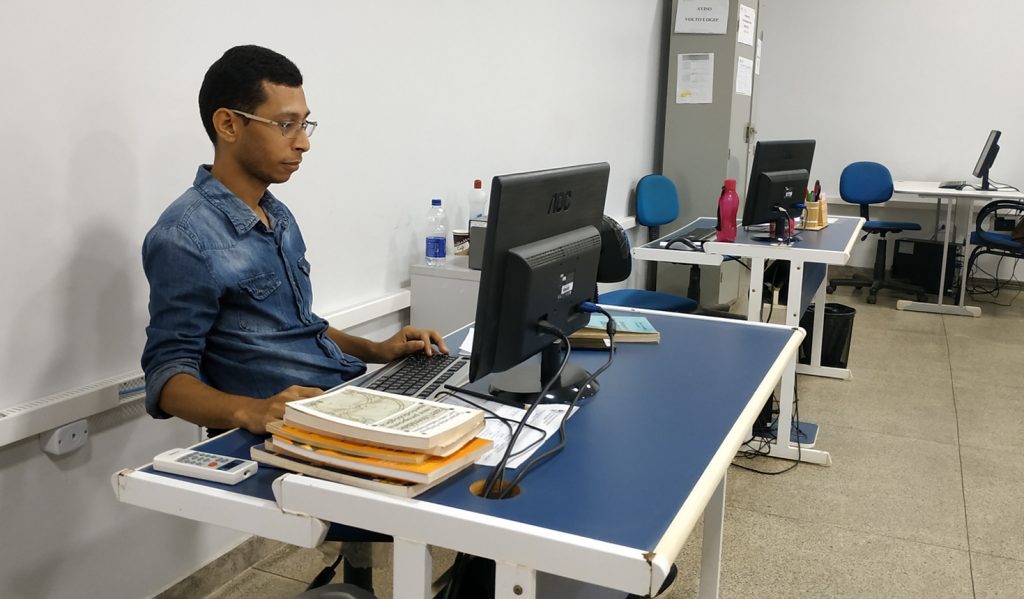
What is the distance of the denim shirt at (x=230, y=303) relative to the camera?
1482 mm

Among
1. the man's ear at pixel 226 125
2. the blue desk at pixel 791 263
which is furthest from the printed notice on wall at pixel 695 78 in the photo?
the man's ear at pixel 226 125

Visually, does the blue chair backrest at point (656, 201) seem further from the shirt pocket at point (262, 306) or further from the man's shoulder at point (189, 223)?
the man's shoulder at point (189, 223)

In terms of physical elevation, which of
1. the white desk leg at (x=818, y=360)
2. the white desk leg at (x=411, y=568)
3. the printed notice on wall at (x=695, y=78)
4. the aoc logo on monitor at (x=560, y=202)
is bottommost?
the white desk leg at (x=818, y=360)

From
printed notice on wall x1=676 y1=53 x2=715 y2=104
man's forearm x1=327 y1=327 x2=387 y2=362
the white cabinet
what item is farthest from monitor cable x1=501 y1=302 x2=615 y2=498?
printed notice on wall x1=676 y1=53 x2=715 y2=104

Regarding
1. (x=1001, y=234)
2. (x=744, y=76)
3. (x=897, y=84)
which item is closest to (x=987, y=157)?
(x=1001, y=234)

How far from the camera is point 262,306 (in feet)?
5.48

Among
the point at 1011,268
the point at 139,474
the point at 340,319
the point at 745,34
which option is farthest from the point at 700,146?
the point at 139,474

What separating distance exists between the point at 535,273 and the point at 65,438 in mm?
1091

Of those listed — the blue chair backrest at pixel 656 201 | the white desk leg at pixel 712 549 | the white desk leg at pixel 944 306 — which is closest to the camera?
the white desk leg at pixel 712 549

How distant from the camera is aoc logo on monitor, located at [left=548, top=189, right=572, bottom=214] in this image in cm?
146

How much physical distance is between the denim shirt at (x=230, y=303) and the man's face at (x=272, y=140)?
8cm

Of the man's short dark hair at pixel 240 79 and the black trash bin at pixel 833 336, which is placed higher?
the man's short dark hair at pixel 240 79

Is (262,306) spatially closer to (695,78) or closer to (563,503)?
(563,503)

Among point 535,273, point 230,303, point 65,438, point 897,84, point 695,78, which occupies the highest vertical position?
point 897,84
